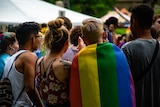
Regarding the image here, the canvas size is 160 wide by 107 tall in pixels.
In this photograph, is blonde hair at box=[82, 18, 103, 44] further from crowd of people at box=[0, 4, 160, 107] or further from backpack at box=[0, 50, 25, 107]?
backpack at box=[0, 50, 25, 107]

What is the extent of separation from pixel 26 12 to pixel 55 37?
10.3 meters

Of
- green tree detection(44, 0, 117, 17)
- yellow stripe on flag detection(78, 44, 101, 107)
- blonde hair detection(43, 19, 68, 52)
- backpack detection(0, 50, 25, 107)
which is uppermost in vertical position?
blonde hair detection(43, 19, 68, 52)

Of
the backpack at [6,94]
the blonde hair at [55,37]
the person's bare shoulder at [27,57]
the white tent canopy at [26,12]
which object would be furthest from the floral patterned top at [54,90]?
the white tent canopy at [26,12]

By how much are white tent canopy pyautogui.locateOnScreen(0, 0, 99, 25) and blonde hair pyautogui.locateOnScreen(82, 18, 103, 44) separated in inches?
364

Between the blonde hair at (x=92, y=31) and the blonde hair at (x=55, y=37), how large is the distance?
343 millimetres

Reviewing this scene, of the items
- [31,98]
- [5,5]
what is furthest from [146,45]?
[5,5]

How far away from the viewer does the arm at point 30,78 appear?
520 cm

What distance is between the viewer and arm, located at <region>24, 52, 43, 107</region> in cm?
520

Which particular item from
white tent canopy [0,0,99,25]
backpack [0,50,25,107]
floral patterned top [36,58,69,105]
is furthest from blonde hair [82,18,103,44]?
white tent canopy [0,0,99,25]

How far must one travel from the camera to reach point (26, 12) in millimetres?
15117

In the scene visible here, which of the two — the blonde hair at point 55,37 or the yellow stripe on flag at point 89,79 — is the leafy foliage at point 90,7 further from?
the yellow stripe on flag at point 89,79

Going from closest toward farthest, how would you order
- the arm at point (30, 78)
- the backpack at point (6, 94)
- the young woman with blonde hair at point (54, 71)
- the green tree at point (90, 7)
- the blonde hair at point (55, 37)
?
the young woman with blonde hair at point (54, 71), the blonde hair at point (55, 37), the arm at point (30, 78), the backpack at point (6, 94), the green tree at point (90, 7)

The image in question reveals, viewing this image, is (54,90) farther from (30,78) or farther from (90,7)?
(90,7)

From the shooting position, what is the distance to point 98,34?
4703 mm
